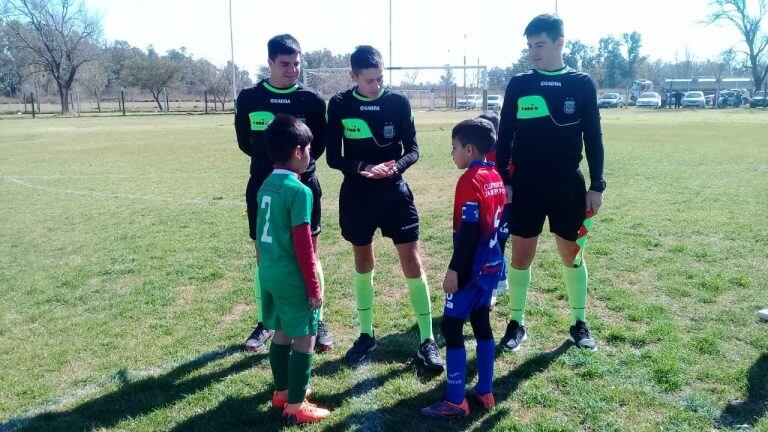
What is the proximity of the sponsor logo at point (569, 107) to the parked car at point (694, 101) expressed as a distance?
54.0 meters

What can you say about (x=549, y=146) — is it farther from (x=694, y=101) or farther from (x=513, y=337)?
(x=694, y=101)

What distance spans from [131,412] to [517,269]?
284 centimetres

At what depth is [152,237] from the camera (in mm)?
7938

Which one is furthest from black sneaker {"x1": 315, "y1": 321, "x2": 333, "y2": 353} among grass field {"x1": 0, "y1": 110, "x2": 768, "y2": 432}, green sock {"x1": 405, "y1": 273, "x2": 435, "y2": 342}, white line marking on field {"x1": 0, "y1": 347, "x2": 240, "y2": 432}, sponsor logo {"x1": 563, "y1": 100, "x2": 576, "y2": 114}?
sponsor logo {"x1": 563, "y1": 100, "x2": 576, "y2": 114}

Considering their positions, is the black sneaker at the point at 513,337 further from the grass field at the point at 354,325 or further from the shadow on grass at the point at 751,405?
the shadow on grass at the point at 751,405

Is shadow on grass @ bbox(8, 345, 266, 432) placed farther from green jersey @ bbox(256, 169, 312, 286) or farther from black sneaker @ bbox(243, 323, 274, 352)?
green jersey @ bbox(256, 169, 312, 286)

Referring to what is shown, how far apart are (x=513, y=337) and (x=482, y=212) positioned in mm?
1567

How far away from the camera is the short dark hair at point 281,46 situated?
4.02 meters

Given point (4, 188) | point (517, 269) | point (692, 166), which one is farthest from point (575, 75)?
point (4, 188)

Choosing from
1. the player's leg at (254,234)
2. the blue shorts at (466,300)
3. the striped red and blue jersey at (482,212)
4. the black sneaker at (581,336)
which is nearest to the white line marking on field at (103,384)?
the player's leg at (254,234)

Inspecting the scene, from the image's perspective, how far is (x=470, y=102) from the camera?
43.8 metres

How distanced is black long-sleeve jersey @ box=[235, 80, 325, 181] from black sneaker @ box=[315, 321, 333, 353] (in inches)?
47.5

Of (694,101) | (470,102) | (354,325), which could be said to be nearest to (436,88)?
(470,102)

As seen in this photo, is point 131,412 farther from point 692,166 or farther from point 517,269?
point 692,166
